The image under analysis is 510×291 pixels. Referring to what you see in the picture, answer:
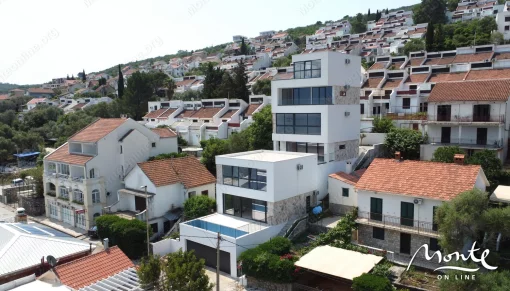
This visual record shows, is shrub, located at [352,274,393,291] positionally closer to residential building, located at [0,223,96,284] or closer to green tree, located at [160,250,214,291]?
green tree, located at [160,250,214,291]

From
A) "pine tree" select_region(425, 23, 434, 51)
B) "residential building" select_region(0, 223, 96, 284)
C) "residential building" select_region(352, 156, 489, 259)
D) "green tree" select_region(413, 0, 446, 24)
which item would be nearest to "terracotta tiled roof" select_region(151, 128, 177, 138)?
"residential building" select_region(0, 223, 96, 284)

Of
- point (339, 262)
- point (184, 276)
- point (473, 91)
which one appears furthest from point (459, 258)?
point (473, 91)

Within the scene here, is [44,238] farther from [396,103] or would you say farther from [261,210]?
[396,103]

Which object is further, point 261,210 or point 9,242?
point 261,210

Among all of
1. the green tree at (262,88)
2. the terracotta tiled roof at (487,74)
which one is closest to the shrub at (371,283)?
the terracotta tiled roof at (487,74)

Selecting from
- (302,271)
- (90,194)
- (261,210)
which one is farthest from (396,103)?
(90,194)

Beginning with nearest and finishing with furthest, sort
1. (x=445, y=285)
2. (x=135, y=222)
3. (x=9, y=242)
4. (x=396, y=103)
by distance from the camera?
(x=445, y=285) → (x=9, y=242) → (x=135, y=222) → (x=396, y=103)

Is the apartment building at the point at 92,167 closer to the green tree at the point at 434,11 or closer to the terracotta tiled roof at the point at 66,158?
the terracotta tiled roof at the point at 66,158
